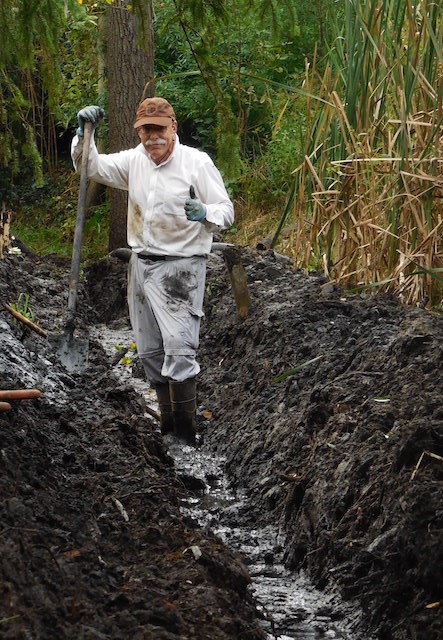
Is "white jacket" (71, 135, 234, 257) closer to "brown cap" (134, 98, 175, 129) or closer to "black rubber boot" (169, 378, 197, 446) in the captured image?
"brown cap" (134, 98, 175, 129)

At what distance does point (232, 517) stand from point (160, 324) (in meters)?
1.40

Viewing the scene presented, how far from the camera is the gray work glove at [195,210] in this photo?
580 cm

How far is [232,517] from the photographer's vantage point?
5324mm

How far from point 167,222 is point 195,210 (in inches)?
13.1

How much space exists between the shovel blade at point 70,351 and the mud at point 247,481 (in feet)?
0.47

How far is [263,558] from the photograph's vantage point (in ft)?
15.5

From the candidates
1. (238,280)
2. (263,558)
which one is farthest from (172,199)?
(263,558)

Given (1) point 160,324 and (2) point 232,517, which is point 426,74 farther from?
(2) point 232,517

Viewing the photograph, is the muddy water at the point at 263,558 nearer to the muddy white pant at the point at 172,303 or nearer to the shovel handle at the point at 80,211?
the muddy white pant at the point at 172,303

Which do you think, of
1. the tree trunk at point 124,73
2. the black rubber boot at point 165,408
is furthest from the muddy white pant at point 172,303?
the tree trunk at point 124,73

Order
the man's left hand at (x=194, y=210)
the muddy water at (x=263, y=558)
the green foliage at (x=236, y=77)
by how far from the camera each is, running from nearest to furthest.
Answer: the muddy water at (x=263, y=558) < the man's left hand at (x=194, y=210) < the green foliage at (x=236, y=77)

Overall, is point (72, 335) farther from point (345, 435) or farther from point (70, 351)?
point (345, 435)

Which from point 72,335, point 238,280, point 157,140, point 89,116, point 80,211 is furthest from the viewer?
point 238,280

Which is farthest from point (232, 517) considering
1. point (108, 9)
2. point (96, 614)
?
point (108, 9)
